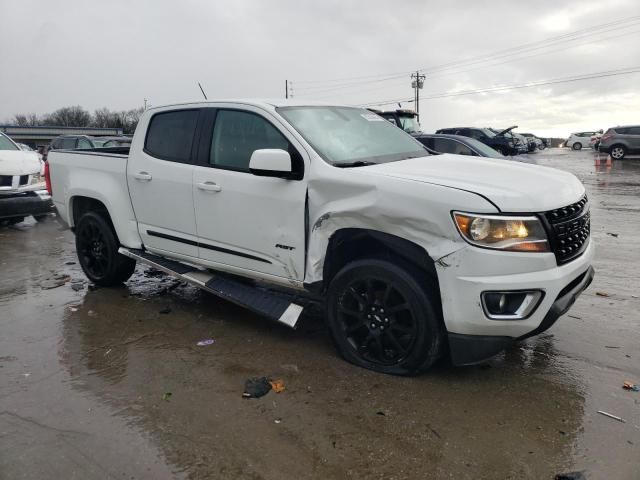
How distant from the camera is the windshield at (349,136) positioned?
4.07 meters

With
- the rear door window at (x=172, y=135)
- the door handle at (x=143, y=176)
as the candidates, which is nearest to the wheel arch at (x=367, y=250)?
the rear door window at (x=172, y=135)

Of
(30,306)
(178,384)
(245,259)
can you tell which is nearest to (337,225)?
(245,259)

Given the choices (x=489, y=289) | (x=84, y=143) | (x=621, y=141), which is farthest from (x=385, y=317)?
(x=621, y=141)

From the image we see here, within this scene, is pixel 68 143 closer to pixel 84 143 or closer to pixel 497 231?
pixel 84 143

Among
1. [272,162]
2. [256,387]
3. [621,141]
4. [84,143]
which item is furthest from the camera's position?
[621,141]

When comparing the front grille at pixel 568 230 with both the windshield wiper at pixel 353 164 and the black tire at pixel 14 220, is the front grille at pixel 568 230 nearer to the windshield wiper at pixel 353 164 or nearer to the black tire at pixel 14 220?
the windshield wiper at pixel 353 164

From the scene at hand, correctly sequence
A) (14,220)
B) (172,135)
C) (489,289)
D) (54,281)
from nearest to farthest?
(489,289)
(172,135)
(54,281)
(14,220)

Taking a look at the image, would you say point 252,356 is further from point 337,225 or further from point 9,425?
point 9,425

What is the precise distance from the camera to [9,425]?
3.21 metres

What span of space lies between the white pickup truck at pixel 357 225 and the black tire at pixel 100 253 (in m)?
0.32

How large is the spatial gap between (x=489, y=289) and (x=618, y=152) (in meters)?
29.2

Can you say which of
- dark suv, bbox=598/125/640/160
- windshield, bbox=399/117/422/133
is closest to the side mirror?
windshield, bbox=399/117/422/133

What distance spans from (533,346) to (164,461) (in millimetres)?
2862

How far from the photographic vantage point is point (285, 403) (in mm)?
3441
